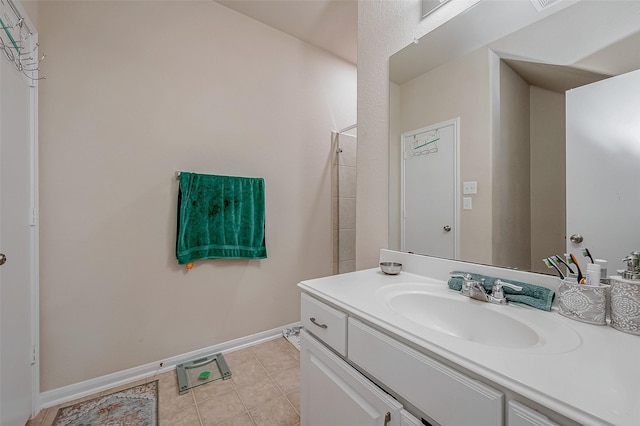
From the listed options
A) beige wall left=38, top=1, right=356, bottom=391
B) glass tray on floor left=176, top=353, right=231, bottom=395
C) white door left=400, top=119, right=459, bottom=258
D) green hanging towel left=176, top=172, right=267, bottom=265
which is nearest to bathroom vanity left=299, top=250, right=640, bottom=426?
white door left=400, top=119, right=459, bottom=258

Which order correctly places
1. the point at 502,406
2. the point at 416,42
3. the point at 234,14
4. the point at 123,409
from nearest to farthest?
the point at 502,406 → the point at 416,42 → the point at 123,409 → the point at 234,14

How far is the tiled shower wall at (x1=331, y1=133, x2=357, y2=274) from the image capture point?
2545 mm

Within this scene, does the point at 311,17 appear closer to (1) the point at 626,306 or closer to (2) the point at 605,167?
(2) the point at 605,167

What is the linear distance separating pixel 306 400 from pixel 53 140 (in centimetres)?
191

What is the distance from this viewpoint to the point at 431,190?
1224 mm

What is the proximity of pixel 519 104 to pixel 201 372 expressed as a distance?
2268 mm

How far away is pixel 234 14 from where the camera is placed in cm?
200

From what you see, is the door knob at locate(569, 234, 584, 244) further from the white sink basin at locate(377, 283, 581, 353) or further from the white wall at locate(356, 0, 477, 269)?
the white wall at locate(356, 0, 477, 269)

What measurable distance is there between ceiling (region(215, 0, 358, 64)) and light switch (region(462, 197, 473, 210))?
176 centimetres

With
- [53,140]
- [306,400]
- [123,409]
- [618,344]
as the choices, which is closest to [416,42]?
[618,344]

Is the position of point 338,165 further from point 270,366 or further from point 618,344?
point 618,344

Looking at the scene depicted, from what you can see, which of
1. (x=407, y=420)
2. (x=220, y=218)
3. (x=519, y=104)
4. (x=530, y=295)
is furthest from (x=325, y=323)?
(x=220, y=218)

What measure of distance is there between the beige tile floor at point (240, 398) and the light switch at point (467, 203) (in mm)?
1365

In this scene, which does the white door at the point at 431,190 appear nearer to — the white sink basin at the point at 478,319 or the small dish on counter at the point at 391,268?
the small dish on counter at the point at 391,268
